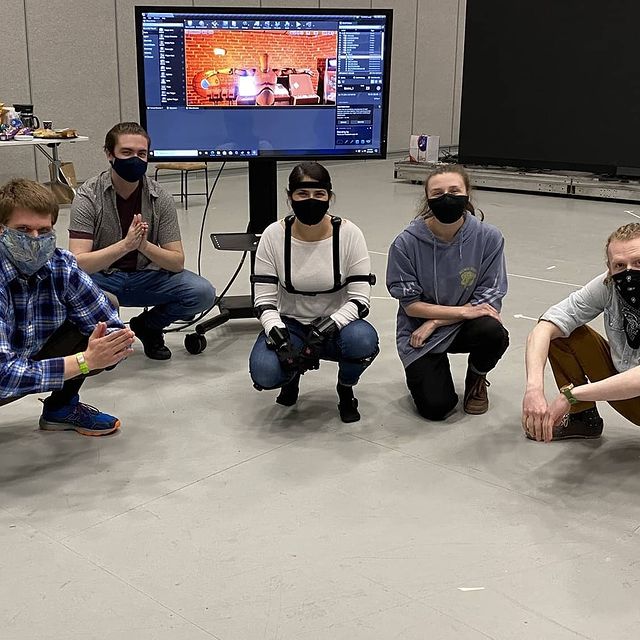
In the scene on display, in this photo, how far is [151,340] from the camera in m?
4.12

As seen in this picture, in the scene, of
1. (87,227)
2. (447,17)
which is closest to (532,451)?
(87,227)

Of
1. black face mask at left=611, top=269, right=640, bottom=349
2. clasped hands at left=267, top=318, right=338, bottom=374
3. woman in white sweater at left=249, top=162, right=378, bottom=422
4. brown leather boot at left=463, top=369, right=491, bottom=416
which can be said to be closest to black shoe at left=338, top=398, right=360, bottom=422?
woman in white sweater at left=249, top=162, right=378, bottom=422

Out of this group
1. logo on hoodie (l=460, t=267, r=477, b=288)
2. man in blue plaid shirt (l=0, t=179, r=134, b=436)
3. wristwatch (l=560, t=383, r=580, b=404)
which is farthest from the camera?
logo on hoodie (l=460, t=267, r=477, b=288)

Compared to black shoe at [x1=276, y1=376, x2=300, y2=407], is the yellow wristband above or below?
above

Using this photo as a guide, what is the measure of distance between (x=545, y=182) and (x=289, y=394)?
656cm

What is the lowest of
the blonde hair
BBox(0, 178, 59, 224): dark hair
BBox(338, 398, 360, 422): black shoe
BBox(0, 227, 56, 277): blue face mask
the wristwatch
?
BBox(338, 398, 360, 422): black shoe

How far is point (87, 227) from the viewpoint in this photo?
3795mm

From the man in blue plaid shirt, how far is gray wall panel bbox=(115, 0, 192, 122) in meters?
6.78

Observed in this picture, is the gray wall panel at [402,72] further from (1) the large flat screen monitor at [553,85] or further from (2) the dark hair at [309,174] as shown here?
(2) the dark hair at [309,174]

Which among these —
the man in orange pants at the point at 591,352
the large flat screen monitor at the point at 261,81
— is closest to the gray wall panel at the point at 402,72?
the large flat screen monitor at the point at 261,81

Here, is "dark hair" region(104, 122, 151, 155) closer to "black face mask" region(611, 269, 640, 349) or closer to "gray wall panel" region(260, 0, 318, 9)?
"black face mask" region(611, 269, 640, 349)

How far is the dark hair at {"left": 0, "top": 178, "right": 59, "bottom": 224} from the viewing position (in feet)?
9.18

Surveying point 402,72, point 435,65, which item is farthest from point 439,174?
point 435,65

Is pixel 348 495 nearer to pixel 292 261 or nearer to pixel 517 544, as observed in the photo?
pixel 517 544
